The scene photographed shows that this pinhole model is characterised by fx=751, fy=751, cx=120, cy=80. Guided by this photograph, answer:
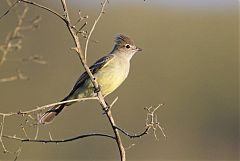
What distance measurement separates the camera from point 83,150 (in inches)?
610

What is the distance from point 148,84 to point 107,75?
37.5ft

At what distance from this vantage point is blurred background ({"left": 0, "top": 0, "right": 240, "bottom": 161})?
49.0 feet

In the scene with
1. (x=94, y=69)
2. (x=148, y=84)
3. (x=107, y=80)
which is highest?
(x=148, y=84)

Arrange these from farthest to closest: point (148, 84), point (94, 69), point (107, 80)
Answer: point (148, 84) → point (94, 69) → point (107, 80)

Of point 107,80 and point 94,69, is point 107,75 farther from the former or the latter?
point 94,69

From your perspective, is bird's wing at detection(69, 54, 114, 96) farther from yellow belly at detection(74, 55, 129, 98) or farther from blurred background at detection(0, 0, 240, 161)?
blurred background at detection(0, 0, 240, 161)

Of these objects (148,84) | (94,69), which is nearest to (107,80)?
(94,69)

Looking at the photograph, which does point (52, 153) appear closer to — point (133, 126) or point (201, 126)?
point (133, 126)

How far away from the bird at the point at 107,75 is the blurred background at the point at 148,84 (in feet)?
19.4

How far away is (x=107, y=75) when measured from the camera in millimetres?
7047

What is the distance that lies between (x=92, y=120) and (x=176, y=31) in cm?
601

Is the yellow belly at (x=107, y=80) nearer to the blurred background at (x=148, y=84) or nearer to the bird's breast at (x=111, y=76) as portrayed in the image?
the bird's breast at (x=111, y=76)

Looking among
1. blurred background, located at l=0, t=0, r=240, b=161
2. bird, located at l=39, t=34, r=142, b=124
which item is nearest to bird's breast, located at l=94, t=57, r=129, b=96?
bird, located at l=39, t=34, r=142, b=124

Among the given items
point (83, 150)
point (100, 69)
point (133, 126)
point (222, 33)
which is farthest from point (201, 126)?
point (100, 69)
